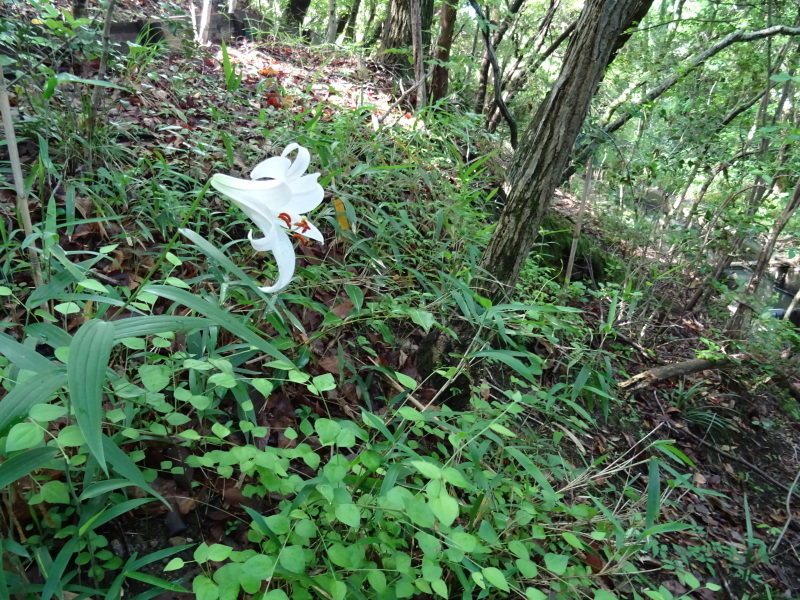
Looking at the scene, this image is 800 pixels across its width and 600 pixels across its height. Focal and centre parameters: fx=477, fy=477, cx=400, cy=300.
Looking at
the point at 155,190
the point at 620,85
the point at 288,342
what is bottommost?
the point at 288,342

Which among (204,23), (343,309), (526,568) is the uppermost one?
(204,23)

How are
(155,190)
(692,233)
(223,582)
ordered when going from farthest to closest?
(692,233) < (155,190) < (223,582)

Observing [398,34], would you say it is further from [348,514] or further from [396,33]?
[348,514]

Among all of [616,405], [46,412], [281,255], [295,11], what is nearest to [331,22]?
[295,11]

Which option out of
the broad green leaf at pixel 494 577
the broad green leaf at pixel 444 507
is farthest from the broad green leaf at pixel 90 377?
the broad green leaf at pixel 494 577

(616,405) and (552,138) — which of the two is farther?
(616,405)

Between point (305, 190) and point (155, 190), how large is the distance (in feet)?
3.92

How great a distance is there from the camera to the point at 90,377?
0.72 meters

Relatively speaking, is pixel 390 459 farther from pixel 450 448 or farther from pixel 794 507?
pixel 794 507

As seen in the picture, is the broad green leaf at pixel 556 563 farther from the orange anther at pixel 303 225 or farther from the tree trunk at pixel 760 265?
the tree trunk at pixel 760 265

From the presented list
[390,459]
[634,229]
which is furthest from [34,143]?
[634,229]

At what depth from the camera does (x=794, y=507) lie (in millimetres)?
3146

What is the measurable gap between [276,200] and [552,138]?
1.22 meters

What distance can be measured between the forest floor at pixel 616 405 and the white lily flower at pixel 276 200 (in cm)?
66
